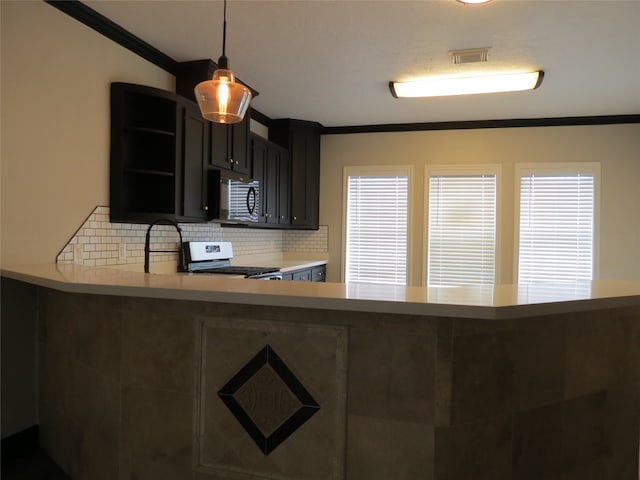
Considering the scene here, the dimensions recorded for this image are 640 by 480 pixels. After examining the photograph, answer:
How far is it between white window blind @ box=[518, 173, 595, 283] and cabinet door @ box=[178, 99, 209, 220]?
11.3ft

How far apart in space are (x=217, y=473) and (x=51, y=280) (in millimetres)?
943

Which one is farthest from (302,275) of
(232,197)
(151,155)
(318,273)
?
(151,155)

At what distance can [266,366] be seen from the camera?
5.16 feet

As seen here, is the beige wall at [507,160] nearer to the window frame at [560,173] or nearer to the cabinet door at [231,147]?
the window frame at [560,173]

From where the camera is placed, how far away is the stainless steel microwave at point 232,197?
134 inches

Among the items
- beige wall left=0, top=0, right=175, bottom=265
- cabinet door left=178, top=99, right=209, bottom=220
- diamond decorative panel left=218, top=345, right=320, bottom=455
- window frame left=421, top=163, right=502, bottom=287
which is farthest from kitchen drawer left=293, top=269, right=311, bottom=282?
diamond decorative panel left=218, top=345, right=320, bottom=455

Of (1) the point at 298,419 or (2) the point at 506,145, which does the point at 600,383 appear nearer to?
(1) the point at 298,419

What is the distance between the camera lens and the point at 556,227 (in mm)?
4820

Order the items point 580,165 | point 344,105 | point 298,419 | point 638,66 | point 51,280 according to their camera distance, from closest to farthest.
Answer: point 298,419 → point 51,280 → point 638,66 → point 344,105 → point 580,165

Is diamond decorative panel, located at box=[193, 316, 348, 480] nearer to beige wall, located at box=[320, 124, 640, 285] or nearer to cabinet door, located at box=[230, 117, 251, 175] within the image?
cabinet door, located at box=[230, 117, 251, 175]

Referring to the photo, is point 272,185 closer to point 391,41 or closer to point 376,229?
point 376,229

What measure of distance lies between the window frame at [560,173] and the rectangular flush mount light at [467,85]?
141cm

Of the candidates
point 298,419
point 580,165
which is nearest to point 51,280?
point 298,419

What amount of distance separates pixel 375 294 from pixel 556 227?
4.17 metres
